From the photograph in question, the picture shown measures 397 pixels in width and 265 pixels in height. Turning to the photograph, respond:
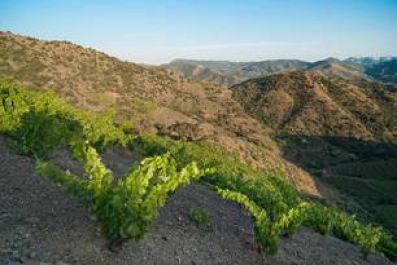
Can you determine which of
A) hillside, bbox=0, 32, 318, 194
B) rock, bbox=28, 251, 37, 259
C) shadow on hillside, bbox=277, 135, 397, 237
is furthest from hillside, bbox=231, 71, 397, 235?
rock, bbox=28, 251, 37, 259

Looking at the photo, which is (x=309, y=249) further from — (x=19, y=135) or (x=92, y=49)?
(x=92, y=49)

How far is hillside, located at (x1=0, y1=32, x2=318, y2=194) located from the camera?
58.7 meters

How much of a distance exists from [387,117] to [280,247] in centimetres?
9339

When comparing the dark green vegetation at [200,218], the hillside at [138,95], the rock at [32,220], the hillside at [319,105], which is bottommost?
the hillside at [319,105]

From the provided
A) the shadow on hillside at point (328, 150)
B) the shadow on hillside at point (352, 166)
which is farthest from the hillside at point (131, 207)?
the shadow on hillside at point (328, 150)

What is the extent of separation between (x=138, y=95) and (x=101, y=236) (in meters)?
65.1

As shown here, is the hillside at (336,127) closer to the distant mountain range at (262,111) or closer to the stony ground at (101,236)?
the distant mountain range at (262,111)

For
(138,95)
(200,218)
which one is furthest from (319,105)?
(200,218)

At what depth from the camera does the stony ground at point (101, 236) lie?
5.95 metres

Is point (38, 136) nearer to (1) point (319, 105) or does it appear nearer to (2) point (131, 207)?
(2) point (131, 207)

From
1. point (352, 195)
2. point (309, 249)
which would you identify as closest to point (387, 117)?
point (352, 195)

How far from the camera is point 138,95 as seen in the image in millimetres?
70750

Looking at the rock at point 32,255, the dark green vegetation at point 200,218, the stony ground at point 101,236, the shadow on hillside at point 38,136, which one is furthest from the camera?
the shadow on hillside at point 38,136

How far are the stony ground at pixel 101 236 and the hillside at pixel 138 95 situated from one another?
4303 cm
